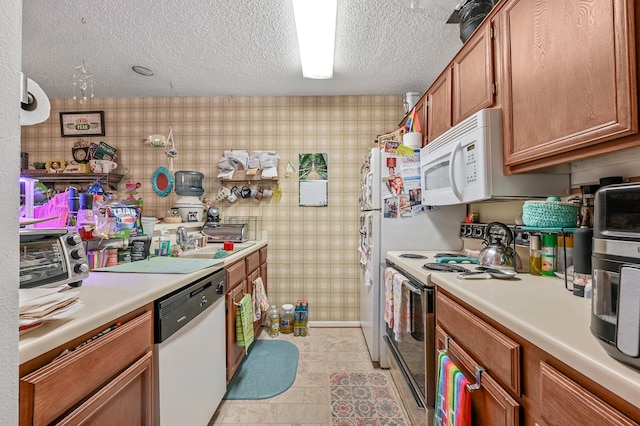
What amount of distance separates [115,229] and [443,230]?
2064mm

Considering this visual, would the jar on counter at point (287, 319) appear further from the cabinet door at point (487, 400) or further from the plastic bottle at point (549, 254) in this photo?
the plastic bottle at point (549, 254)

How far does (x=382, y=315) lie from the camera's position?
85.1 inches

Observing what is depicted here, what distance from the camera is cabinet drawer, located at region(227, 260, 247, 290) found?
5.71ft

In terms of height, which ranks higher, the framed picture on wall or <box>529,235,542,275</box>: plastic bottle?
the framed picture on wall

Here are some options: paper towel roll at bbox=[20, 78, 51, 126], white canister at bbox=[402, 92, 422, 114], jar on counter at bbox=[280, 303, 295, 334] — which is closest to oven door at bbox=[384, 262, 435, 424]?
jar on counter at bbox=[280, 303, 295, 334]

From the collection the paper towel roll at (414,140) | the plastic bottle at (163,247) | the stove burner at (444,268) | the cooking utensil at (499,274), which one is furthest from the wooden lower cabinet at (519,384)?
the plastic bottle at (163,247)

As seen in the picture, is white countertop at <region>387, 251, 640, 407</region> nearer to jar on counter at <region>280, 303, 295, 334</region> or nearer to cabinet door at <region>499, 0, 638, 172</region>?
cabinet door at <region>499, 0, 638, 172</region>

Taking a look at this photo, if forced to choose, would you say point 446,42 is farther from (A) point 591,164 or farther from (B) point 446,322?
(B) point 446,322

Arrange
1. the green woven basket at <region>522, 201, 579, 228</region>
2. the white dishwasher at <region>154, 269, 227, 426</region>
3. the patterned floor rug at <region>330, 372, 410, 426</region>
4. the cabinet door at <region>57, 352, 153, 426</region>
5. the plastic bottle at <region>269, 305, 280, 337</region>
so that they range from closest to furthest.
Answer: the cabinet door at <region>57, 352, 153, 426</region> < the white dishwasher at <region>154, 269, 227, 426</region> < the green woven basket at <region>522, 201, 579, 228</region> < the patterned floor rug at <region>330, 372, 410, 426</region> < the plastic bottle at <region>269, 305, 280, 337</region>

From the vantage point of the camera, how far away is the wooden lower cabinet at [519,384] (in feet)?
1.74

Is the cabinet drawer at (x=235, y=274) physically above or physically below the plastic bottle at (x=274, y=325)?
above

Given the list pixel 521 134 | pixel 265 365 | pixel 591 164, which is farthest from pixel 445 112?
pixel 265 365

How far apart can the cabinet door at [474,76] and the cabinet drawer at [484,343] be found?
97 cm

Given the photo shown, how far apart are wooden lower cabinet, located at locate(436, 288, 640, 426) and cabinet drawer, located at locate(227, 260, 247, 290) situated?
3.98 feet
